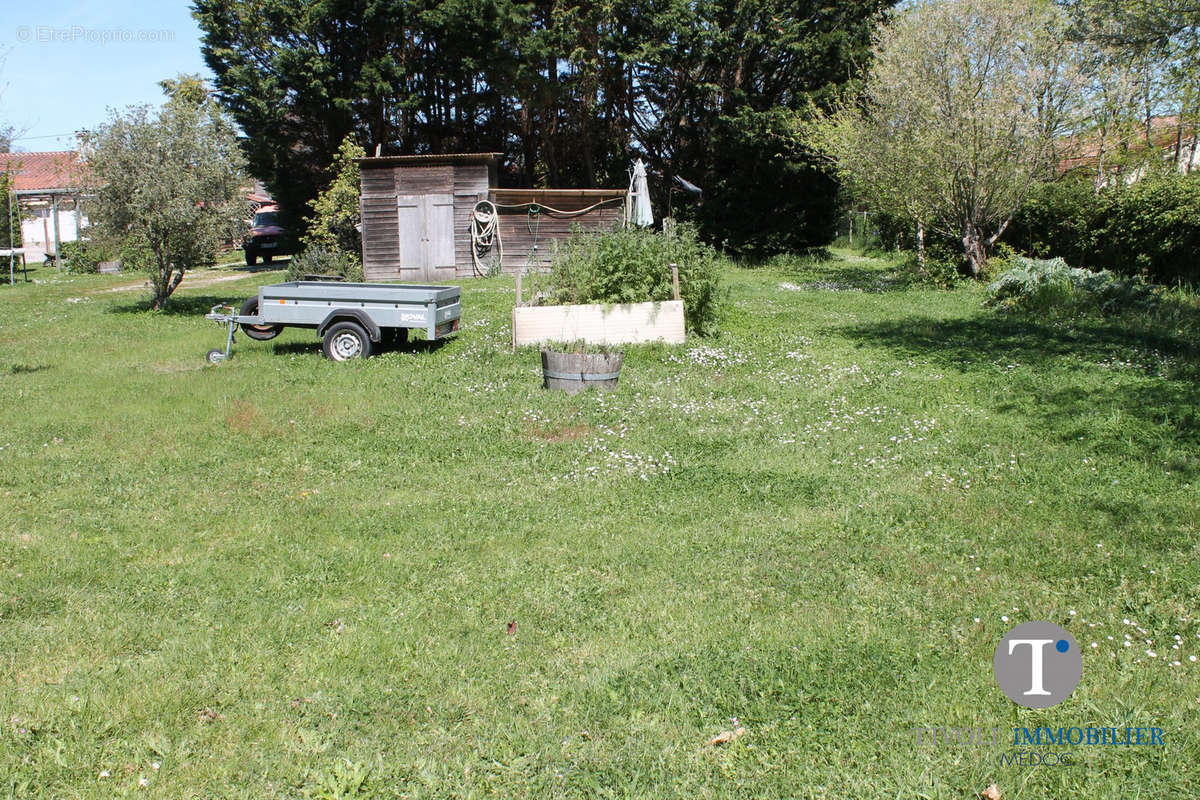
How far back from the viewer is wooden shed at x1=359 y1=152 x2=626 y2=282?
69.2ft

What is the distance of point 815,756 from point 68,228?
1580 inches

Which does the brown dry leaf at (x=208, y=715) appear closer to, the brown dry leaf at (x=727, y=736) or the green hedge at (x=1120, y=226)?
the brown dry leaf at (x=727, y=736)

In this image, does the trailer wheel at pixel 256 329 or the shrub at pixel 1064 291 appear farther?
the shrub at pixel 1064 291

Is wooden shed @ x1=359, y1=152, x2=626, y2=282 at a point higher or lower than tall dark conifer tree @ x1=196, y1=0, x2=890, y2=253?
lower

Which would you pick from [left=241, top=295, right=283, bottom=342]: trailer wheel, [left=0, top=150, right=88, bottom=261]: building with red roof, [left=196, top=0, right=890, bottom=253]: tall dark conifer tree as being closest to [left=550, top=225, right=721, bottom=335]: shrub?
[left=241, top=295, right=283, bottom=342]: trailer wheel

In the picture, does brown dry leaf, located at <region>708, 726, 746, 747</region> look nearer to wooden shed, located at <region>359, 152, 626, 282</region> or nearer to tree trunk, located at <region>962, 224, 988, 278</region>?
tree trunk, located at <region>962, 224, 988, 278</region>

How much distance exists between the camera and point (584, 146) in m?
27.8

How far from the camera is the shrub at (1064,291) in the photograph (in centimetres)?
1279

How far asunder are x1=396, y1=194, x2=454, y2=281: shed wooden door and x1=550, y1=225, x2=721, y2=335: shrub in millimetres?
9952

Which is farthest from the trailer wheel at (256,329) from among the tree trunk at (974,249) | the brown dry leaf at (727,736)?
the tree trunk at (974,249)

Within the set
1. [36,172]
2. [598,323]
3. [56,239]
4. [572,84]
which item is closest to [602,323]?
[598,323]

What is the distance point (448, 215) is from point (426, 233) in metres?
0.70

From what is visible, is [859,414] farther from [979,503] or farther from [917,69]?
[917,69]

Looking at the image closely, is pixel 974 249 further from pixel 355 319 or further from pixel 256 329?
pixel 256 329
